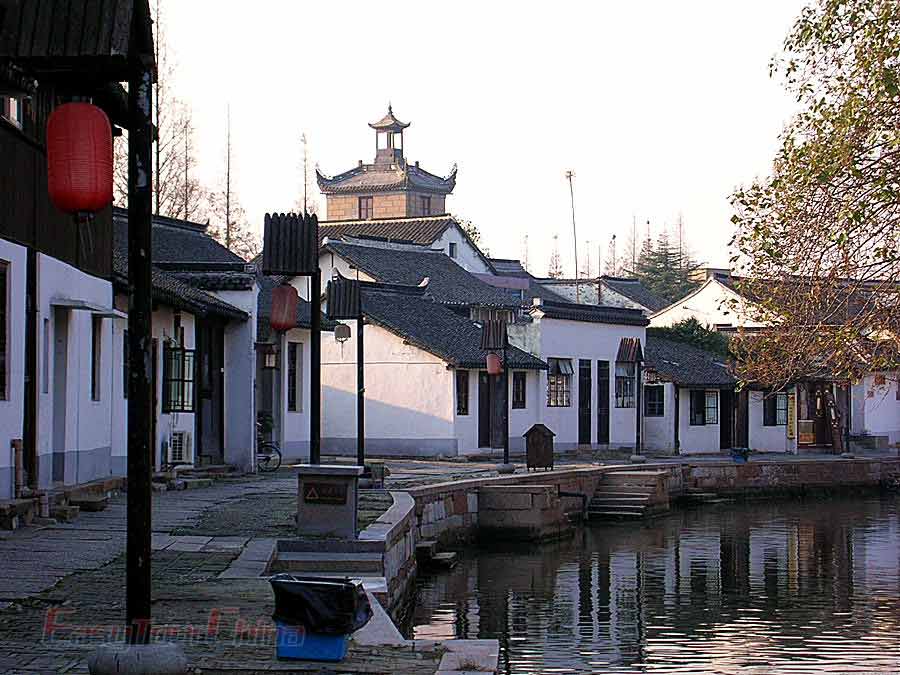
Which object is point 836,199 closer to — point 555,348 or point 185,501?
point 185,501

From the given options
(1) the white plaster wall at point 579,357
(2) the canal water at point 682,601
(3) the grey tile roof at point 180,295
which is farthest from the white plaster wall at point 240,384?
(1) the white plaster wall at point 579,357

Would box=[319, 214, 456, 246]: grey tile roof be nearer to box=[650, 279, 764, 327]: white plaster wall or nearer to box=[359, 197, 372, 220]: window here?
box=[650, 279, 764, 327]: white plaster wall

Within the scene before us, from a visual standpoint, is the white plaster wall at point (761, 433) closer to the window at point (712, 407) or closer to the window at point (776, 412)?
the window at point (776, 412)

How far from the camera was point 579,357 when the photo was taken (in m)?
37.7

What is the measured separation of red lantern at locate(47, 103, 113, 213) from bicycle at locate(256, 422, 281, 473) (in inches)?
713

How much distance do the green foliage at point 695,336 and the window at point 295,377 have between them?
1775 cm

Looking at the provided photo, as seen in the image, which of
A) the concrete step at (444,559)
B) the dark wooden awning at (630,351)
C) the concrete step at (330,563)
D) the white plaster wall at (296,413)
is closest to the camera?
the concrete step at (330,563)

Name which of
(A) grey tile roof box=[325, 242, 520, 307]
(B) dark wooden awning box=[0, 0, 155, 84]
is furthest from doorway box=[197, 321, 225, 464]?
A: (B) dark wooden awning box=[0, 0, 155, 84]

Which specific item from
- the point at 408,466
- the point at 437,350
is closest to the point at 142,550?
the point at 408,466

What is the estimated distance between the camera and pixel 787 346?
15594 millimetres

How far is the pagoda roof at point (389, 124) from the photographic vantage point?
73750 mm

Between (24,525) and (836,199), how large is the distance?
8608mm

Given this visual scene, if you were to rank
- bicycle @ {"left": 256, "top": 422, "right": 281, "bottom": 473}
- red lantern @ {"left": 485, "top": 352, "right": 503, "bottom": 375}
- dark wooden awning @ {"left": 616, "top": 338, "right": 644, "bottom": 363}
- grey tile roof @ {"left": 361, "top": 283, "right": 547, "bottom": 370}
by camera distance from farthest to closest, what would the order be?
dark wooden awning @ {"left": 616, "top": 338, "right": 644, "bottom": 363}
grey tile roof @ {"left": 361, "top": 283, "right": 547, "bottom": 370}
red lantern @ {"left": 485, "top": 352, "right": 503, "bottom": 375}
bicycle @ {"left": 256, "top": 422, "right": 281, "bottom": 473}

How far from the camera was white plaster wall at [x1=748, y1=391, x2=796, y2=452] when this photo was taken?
1642 inches
